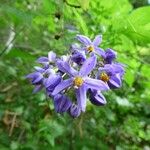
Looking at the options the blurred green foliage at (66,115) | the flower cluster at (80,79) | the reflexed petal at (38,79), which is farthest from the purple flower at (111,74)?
the blurred green foliage at (66,115)

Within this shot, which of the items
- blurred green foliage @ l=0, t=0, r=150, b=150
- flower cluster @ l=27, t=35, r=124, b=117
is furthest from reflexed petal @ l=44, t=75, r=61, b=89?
blurred green foliage @ l=0, t=0, r=150, b=150

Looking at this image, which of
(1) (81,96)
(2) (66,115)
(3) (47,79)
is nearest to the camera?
(1) (81,96)

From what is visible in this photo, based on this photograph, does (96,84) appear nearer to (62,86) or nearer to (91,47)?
(62,86)

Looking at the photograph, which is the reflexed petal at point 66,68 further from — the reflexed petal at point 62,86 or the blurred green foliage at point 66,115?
the blurred green foliage at point 66,115

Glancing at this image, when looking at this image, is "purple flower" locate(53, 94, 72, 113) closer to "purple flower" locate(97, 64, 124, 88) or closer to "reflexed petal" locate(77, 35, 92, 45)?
"purple flower" locate(97, 64, 124, 88)

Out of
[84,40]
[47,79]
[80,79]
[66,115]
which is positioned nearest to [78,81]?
[80,79]

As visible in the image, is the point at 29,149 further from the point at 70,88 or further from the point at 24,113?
the point at 70,88
